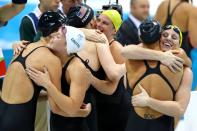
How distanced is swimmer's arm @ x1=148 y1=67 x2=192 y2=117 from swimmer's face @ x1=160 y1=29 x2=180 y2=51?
181 mm

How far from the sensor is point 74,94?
2.36 metres

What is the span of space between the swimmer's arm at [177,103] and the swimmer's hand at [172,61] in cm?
9

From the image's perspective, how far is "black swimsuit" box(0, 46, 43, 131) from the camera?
2.39m

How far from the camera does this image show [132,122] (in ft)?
8.59

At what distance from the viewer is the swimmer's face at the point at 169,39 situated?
2.53 meters

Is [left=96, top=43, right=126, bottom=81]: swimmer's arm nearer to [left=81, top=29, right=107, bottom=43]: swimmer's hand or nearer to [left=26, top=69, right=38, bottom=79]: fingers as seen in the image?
[left=81, top=29, right=107, bottom=43]: swimmer's hand

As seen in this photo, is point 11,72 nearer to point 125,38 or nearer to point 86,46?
point 86,46

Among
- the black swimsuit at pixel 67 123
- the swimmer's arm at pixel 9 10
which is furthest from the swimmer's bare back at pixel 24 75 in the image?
the swimmer's arm at pixel 9 10

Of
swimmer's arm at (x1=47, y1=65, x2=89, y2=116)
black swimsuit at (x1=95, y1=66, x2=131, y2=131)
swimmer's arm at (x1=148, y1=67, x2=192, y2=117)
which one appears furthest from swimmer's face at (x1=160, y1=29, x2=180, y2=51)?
black swimsuit at (x1=95, y1=66, x2=131, y2=131)

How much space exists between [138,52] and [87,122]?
0.64m

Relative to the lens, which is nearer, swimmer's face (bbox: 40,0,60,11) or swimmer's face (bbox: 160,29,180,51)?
swimmer's face (bbox: 160,29,180,51)

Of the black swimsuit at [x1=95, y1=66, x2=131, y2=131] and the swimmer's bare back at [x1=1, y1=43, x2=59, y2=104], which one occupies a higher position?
the swimmer's bare back at [x1=1, y1=43, x2=59, y2=104]

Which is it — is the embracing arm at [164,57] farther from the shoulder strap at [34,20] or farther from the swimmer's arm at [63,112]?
the shoulder strap at [34,20]

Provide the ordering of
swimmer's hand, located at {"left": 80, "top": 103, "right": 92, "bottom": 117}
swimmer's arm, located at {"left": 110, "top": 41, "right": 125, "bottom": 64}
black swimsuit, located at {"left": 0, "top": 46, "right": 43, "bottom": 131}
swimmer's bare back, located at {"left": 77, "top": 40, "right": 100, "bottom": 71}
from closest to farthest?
1. black swimsuit, located at {"left": 0, "top": 46, "right": 43, "bottom": 131}
2. swimmer's hand, located at {"left": 80, "top": 103, "right": 92, "bottom": 117}
3. swimmer's bare back, located at {"left": 77, "top": 40, "right": 100, "bottom": 71}
4. swimmer's arm, located at {"left": 110, "top": 41, "right": 125, "bottom": 64}
